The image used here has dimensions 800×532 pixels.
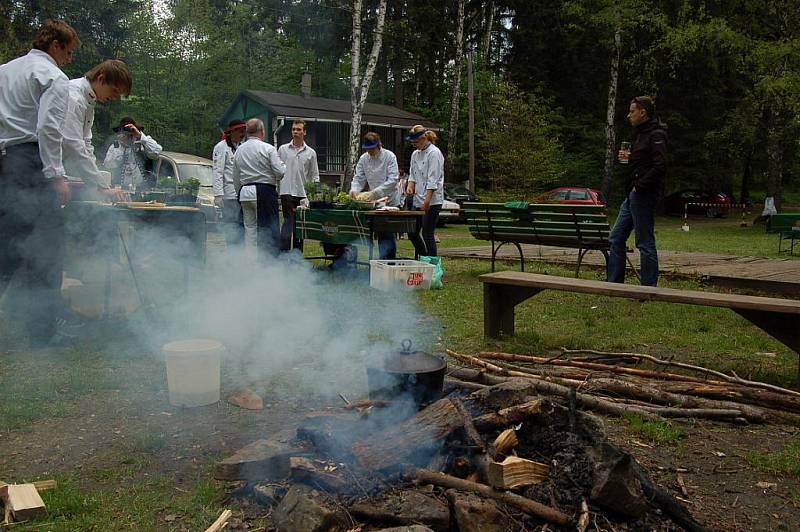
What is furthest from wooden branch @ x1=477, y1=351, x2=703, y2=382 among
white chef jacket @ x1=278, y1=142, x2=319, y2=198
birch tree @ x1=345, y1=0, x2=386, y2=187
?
birch tree @ x1=345, y1=0, x2=386, y2=187

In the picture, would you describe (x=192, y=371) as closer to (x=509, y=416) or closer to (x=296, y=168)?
(x=509, y=416)

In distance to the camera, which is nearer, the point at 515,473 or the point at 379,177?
the point at 515,473

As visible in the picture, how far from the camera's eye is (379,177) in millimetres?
8375

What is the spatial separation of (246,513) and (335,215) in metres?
5.84

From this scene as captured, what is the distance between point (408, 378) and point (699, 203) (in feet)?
98.0

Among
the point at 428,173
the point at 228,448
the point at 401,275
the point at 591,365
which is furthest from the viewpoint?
the point at 428,173

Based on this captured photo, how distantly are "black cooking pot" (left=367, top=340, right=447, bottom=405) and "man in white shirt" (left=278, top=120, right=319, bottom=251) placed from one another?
5366mm

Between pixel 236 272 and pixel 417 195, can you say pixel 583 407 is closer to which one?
pixel 236 272

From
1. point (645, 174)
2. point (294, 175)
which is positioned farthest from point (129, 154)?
point (645, 174)

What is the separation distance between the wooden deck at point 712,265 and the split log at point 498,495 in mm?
5822

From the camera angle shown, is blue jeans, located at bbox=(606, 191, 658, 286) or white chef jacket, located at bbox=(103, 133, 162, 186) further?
white chef jacket, located at bbox=(103, 133, 162, 186)

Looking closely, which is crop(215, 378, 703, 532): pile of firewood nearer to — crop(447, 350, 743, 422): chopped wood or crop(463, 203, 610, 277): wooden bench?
crop(447, 350, 743, 422): chopped wood

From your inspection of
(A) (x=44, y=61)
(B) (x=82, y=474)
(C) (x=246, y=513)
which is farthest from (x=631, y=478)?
(A) (x=44, y=61)

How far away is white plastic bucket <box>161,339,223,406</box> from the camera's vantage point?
130 inches
